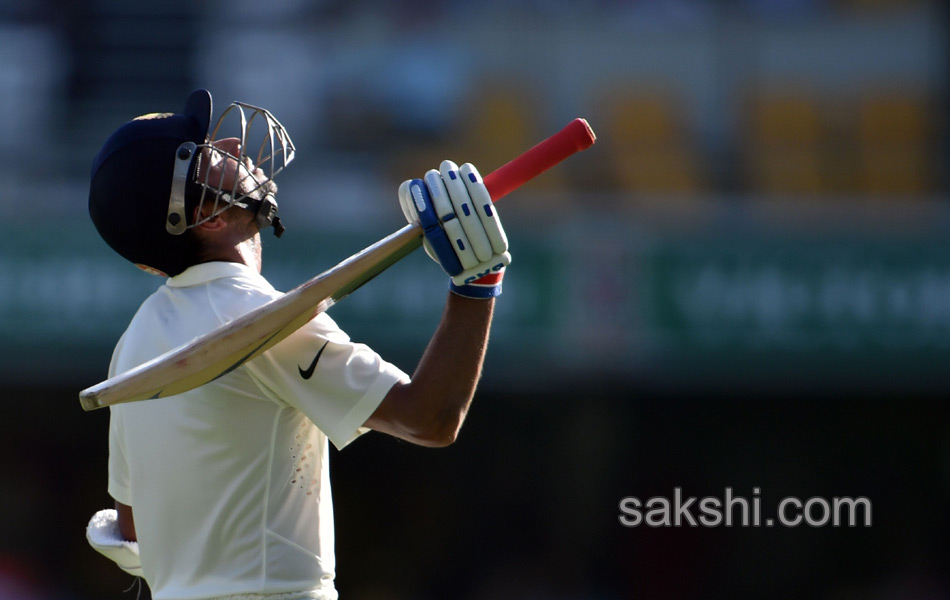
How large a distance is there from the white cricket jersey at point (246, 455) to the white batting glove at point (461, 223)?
19cm

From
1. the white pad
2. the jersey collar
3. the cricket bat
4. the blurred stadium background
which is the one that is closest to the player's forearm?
the cricket bat

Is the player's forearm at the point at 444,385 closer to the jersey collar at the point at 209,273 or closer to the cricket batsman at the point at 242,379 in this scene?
the cricket batsman at the point at 242,379

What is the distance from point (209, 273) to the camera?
1.80m

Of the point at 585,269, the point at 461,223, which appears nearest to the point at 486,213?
the point at 461,223

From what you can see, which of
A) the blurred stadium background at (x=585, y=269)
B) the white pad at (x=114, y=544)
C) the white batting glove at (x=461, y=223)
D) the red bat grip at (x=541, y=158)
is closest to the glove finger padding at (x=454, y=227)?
the white batting glove at (x=461, y=223)

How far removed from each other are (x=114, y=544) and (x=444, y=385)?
28.9 inches

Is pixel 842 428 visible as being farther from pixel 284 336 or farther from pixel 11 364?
pixel 284 336

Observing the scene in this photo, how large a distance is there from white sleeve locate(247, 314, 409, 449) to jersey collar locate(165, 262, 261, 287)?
19cm

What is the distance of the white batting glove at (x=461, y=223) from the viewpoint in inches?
62.9

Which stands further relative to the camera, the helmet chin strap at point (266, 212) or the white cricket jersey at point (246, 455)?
the helmet chin strap at point (266, 212)

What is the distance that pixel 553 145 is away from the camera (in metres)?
1.74

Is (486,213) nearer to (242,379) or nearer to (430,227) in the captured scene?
(430,227)

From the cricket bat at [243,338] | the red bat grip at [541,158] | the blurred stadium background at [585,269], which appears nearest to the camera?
the cricket bat at [243,338]

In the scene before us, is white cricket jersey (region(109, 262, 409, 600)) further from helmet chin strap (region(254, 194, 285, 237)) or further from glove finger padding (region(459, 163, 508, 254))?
glove finger padding (region(459, 163, 508, 254))
